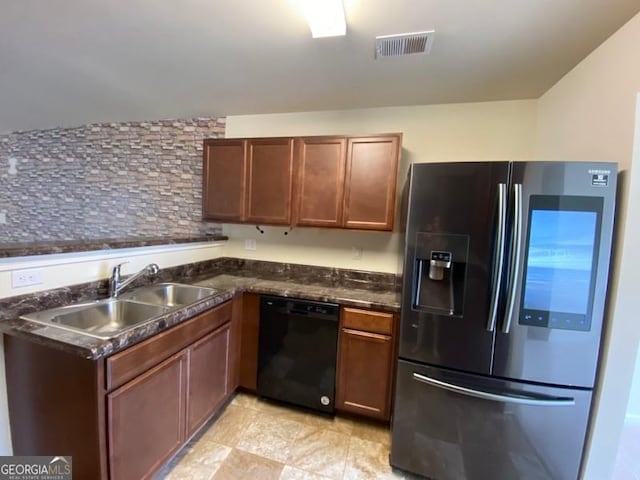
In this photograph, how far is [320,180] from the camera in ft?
7.41

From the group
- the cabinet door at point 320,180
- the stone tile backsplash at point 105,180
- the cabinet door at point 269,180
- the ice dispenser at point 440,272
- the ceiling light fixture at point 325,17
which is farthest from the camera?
the stone tile backsplash at point 105,180

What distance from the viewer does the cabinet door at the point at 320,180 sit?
87.1 inches

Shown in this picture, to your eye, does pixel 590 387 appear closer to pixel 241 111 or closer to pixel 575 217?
pixel 575 217

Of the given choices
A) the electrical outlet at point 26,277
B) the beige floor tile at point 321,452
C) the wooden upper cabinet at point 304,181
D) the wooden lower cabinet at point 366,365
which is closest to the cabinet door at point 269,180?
the wooden upper cabinet at point 304,181

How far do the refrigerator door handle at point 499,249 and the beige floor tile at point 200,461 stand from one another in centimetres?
177

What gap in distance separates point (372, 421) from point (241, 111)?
9.38 feet

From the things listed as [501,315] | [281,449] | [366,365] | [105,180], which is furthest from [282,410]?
[105,180]

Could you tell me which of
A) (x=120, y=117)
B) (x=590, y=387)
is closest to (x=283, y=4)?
(x=590, y=387)

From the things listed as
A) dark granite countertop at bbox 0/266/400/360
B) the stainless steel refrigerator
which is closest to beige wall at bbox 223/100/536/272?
dark granite countertop at bbox 0/266/400/360

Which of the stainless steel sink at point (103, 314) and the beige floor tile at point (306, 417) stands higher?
the stainless steel sink at point (103, 314)

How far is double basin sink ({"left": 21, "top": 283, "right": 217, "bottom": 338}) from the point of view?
1392 mm

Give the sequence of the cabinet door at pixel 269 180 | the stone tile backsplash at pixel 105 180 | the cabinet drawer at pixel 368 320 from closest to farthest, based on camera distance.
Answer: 1. the cabinet drawer at pixel 368 320
2. the cabinet door at pixel 269 180
3. the stone tile backsplash at pixel 105 180

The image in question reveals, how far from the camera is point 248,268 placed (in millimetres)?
2838

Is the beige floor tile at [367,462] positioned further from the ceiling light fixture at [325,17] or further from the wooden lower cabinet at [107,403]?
the ceiling light fixture at [325,17]
